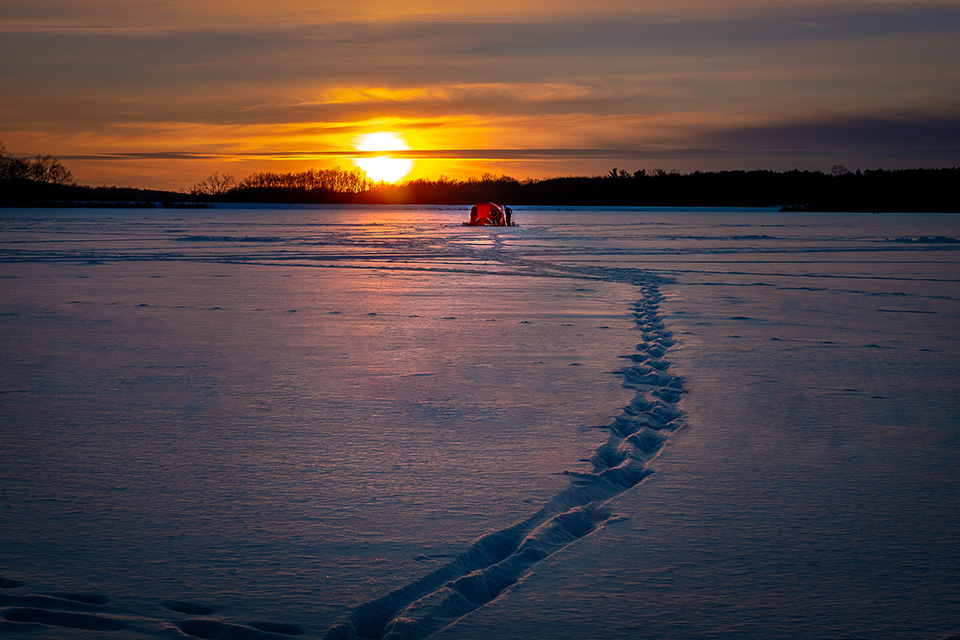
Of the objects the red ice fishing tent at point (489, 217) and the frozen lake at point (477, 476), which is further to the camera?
the red ice fishing tent at point (489, 217)

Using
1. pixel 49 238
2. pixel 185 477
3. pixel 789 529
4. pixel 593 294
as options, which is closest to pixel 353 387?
pixel 185 477

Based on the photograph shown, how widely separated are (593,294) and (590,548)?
7.41 m

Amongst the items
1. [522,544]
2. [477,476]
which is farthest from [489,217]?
[522,544]

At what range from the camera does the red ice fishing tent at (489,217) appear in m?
33.2

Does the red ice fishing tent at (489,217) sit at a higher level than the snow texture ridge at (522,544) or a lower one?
higher

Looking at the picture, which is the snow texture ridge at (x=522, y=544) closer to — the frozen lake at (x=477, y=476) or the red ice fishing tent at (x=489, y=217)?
the frozen lake at (x=477, y=476)

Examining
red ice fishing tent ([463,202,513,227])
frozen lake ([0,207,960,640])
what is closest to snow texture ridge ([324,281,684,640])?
frozen lake ([0,207,960,640])

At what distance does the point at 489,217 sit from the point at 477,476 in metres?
31.7

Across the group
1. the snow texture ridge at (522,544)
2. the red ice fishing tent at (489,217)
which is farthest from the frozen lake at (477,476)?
the red ice fishing tent at (489,217)

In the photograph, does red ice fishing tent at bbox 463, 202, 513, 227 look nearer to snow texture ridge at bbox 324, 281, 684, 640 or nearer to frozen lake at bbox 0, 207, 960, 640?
frozen lake at bbox 0, 207, 960, 640

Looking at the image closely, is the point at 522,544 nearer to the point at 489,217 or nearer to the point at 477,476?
the point at 477,476

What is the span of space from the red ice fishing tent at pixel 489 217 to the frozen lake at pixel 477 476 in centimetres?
2556

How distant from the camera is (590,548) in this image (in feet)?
8.53

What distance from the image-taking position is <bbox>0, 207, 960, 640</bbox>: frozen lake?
7.25 ft
